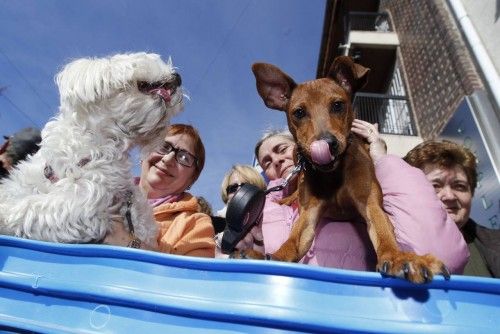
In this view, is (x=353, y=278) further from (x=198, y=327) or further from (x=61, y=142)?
(x=61, y=142)

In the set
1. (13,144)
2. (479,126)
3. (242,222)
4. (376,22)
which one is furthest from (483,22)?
(376,22)

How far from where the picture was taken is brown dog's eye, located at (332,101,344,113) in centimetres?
184

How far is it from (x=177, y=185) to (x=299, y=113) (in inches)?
47.2

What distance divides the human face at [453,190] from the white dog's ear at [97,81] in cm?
194

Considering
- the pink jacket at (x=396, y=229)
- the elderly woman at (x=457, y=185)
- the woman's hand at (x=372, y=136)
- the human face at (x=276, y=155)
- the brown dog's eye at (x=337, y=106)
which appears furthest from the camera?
the human face at (x=276, y=155)

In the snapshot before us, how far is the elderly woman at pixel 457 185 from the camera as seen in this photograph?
7.14 feet

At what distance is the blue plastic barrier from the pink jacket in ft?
1.60

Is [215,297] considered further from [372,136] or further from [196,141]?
[196,141]

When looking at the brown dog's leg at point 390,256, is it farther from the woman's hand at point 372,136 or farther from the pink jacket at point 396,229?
the woman's hand at point 372,136

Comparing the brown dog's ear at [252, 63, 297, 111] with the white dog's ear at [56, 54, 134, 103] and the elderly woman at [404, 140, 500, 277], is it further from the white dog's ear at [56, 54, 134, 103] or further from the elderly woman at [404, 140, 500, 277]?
the elderly woman at [404, 140, 500, 277]

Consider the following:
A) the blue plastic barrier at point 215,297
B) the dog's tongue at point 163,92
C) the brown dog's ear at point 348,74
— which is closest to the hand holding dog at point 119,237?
the blue plastic barrier at point 215,297

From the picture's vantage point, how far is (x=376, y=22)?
12.7 metres

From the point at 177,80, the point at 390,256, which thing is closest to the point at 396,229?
the point at 390,256

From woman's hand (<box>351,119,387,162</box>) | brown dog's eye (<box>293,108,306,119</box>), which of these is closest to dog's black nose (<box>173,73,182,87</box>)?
brown dog's eye (<box>293,108,306,119</box>)
